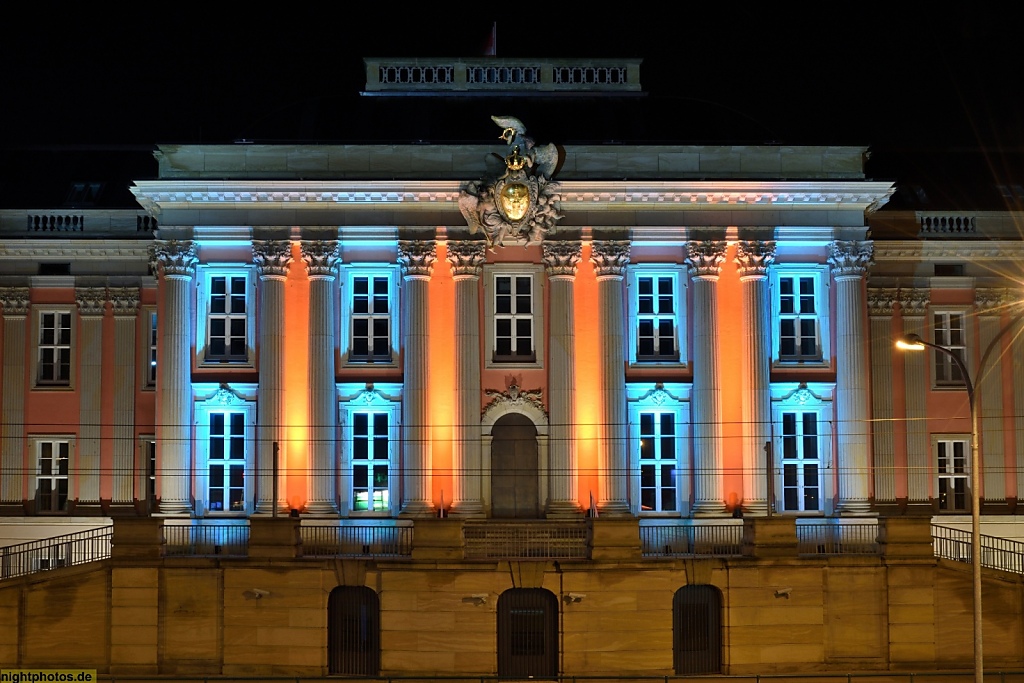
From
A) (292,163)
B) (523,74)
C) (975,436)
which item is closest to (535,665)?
(975,436)

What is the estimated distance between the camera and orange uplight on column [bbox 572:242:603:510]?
149 ft

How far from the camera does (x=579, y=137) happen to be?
160 feet

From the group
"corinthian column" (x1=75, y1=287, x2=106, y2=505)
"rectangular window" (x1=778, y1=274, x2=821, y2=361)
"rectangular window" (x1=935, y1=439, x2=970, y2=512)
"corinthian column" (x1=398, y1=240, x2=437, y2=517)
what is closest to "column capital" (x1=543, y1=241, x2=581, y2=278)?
"corinthian column" (x1=398, y1=240, x2=437, y2=517)

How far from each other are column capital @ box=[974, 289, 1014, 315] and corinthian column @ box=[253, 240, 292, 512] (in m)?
24.9

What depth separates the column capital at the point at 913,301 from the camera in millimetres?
52281

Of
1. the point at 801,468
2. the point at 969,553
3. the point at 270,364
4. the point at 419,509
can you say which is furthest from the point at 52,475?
the point at 969,553

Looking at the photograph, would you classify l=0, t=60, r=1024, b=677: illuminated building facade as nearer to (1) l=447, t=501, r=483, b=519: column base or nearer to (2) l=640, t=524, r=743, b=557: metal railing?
(1) l=447, t=501, r=483, b=519: column base

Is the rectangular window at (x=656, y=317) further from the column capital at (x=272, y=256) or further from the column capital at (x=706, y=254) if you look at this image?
the column capital at (x=272, y=256)

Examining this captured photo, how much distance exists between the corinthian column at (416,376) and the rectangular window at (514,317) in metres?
2.32

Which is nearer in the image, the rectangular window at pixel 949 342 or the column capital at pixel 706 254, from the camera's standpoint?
the column capital at pixel 706 254

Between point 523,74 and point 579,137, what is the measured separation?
3823 millimetres

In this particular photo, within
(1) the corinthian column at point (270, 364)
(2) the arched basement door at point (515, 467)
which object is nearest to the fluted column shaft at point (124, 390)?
(1) the corinthian column at point (270, 364)

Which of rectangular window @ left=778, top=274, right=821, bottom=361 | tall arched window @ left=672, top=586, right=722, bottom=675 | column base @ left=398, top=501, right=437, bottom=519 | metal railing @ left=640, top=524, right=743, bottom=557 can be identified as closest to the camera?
tall arched window @ left=672, top=586, right=722, bottom=675

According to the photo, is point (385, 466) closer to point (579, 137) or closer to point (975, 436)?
point (579, 137)
